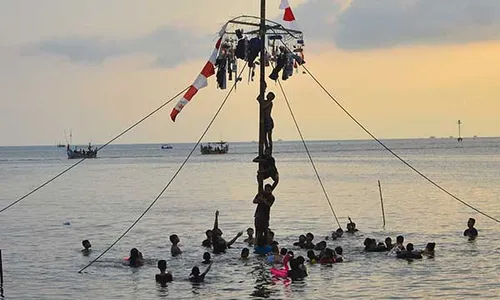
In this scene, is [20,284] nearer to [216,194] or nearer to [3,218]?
[3,218]

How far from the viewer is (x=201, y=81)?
26.3m

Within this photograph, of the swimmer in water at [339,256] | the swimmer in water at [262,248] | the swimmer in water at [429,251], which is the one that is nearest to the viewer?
the swimmer in water at [262,248]

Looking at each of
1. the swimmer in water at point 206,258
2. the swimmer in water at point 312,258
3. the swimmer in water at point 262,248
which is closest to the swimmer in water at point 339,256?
the swimmer in water at point 312,258

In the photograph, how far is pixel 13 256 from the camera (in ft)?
111

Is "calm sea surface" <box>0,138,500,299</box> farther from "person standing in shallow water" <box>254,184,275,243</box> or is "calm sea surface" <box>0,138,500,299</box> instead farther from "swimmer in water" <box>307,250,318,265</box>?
"person standing in shallow water" <box>254,184,275,243</box>

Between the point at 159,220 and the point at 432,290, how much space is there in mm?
27838

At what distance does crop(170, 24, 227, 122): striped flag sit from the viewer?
25797 mm

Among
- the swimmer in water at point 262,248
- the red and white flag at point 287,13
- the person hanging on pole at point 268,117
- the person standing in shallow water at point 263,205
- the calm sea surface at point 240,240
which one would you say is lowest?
the calm sea surface at point 240,240

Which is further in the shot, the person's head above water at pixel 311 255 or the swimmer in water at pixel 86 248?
the swimmer in water at pixel 86 248

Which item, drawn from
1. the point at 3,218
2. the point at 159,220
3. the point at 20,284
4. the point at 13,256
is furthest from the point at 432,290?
the point at 3,218

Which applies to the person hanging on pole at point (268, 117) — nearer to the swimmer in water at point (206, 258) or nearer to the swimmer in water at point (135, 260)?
the swimmer in water at point (206, 258)

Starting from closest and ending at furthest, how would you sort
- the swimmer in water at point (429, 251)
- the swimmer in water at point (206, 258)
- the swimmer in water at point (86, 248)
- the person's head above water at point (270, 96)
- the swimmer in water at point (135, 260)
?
the person's head above water at point (270, 96) < the swimmer in water at point (206, 258) < the swimmer in water at point (135, 260) < the swimmer in water at point (429, 251) < the swimmer in water at point (86, 248)

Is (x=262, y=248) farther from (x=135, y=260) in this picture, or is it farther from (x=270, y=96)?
(x=270, y=96)

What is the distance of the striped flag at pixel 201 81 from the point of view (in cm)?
2580
